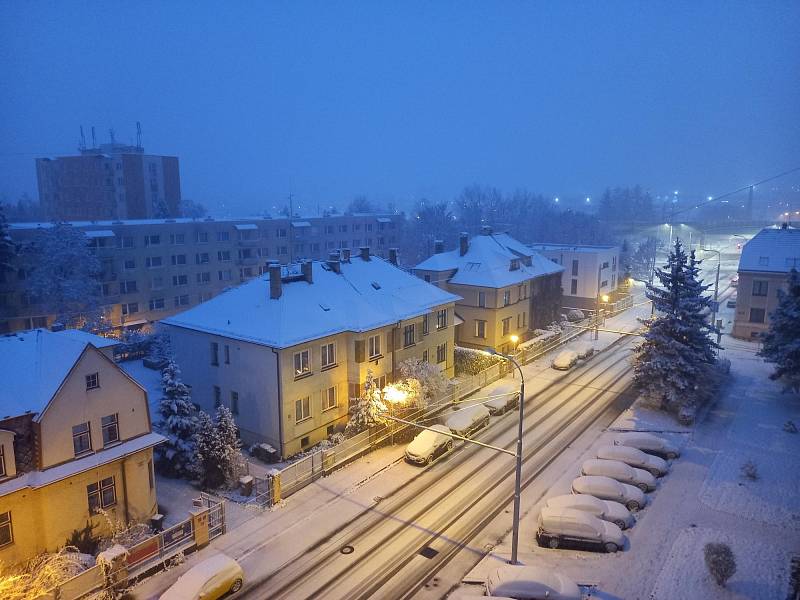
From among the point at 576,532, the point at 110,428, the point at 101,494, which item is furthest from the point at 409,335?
the point at 101,494

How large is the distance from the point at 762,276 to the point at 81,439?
57.4 m

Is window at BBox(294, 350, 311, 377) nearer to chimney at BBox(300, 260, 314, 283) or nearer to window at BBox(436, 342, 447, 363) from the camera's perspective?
chimney at BBox(300, 260, 314, 283)

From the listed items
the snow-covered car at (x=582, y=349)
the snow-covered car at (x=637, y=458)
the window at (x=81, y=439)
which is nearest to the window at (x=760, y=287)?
the snow-covered car at (x=582, y=349)

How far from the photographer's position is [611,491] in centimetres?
2597

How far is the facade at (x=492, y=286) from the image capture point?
51.2 meters

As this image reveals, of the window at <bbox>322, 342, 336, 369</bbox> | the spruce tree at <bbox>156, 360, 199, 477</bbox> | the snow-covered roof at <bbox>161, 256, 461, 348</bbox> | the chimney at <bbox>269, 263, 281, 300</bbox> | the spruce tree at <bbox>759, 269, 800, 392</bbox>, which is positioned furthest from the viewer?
the spruce tree at <bbox>759, 269, 800, 392</bbox>

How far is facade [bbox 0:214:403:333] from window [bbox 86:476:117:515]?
3911 centimetres

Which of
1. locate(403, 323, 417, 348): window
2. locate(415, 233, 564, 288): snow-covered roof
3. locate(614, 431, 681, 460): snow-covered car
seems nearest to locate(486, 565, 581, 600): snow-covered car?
locate(614, 431, 681, 460): snow-covered car

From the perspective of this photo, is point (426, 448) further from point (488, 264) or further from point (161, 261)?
point (161, 261)

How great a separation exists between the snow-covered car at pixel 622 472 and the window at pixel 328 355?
1518 centimetres

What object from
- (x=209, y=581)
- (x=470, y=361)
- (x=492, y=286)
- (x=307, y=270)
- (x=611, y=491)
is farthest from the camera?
(x=492, y=286)

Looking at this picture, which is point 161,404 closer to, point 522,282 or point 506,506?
point 506,506

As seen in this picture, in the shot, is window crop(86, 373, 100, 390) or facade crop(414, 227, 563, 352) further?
facade crop(414, 227, 563, 352)

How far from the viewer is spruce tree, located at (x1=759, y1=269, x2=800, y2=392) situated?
37.4 m
